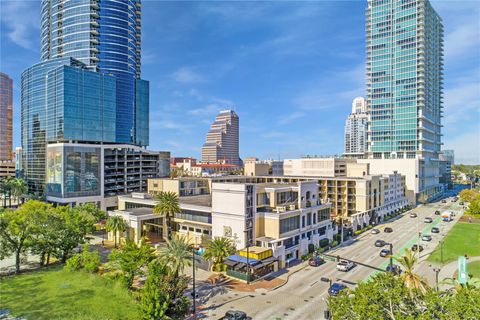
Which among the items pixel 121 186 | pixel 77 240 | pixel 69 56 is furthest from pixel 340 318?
pixel 69 56

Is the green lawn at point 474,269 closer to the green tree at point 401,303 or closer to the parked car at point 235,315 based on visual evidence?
the green tree at point 401,303

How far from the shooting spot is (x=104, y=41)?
13762 centimetres

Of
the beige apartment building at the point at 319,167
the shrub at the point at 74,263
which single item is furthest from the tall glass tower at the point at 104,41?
the shrub at the point at 74,263

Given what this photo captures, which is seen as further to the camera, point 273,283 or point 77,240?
point 77,240

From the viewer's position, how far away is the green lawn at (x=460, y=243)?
199ft

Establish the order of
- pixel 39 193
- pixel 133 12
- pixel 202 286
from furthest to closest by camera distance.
A: pixel 133 12 < pixel 39 193 < pixel 202 286

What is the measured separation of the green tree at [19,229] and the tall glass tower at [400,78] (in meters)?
149

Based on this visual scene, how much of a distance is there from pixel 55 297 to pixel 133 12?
143 m

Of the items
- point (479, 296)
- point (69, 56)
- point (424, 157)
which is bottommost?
point (479, 296)

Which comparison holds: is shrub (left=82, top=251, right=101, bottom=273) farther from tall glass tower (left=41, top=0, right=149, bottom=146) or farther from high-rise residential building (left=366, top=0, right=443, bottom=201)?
high-rise residential building (left=366, top=0, right=443, bottom=201)

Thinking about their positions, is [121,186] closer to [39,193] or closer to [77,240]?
[39,193]

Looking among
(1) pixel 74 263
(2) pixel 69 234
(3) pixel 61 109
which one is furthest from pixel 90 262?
(3) pixel 61 109

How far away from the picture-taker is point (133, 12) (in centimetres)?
14962

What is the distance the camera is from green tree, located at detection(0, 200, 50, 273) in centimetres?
4838
